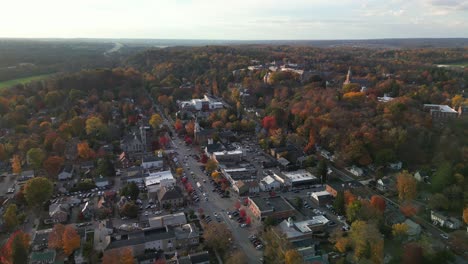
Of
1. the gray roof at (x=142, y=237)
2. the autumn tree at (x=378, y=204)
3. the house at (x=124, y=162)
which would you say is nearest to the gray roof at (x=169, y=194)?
the gray roof at (x=142, y=237)

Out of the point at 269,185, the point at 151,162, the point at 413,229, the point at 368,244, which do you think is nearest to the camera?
the point at 368,244

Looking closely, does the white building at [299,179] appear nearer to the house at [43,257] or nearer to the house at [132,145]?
the house at [132,145]

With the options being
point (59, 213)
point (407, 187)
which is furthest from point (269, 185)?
point (59, 213)

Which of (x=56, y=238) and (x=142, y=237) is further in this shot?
(x=142, y=237)

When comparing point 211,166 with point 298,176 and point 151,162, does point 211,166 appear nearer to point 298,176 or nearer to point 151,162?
point 151,162

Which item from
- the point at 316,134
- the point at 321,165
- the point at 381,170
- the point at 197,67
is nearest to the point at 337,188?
the point at 321,165

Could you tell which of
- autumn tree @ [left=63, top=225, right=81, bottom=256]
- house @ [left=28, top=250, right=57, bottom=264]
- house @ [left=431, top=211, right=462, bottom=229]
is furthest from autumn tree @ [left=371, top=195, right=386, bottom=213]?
house @ [left=28, top=250, right=57, bottom=264]

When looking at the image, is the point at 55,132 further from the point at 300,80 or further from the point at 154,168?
the point at 300,80
